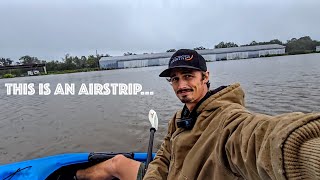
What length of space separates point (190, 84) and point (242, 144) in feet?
3.73

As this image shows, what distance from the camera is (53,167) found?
14.4 feet

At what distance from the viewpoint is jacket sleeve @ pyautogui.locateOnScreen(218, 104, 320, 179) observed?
926 mm

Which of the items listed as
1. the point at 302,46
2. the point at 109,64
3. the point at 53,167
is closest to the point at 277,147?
the point at 53,167

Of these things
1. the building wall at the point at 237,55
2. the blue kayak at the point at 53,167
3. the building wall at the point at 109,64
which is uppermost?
the building wall at the point at 237,55

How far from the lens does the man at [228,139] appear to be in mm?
964

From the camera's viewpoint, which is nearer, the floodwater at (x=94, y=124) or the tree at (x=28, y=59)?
the floodwater at (x=94, y=124)

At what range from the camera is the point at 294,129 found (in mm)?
983

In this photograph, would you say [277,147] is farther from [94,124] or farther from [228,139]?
[94,124]

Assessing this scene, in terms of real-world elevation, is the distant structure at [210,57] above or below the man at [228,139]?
above

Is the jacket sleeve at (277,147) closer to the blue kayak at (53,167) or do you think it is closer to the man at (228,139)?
the man at (228,139)

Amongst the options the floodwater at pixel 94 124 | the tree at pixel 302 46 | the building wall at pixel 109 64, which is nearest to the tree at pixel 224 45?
the tree at pixel 302 46

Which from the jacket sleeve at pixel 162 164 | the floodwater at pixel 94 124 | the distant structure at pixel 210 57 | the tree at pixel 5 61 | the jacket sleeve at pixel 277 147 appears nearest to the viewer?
the jacket sleeve at pixel 277 147

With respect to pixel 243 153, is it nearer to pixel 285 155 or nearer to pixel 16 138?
pixel 285 155

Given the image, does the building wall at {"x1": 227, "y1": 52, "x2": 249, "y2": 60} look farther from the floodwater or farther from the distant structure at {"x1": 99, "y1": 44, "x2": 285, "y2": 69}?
the floodwater
